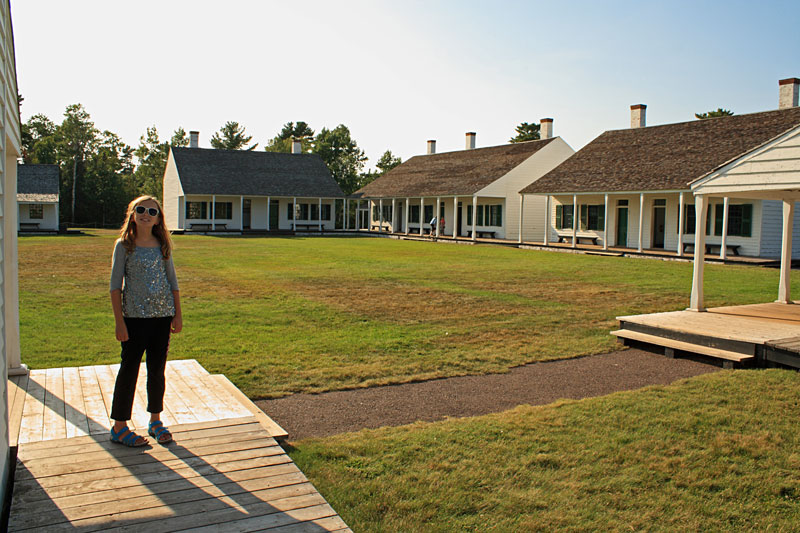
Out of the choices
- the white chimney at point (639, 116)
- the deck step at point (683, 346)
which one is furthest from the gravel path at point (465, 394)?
the white chimney at point (639, 116)

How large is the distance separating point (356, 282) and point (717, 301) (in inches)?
323

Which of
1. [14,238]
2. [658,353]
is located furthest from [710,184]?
[14,238]

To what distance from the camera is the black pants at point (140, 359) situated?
4566 mm

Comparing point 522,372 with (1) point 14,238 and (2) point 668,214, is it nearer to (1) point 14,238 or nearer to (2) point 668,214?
(1) point 14,238

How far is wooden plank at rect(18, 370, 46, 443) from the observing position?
4.65 metres

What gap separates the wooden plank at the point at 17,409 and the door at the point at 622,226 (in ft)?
101

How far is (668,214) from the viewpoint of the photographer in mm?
30641

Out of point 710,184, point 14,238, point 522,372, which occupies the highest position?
point 710,184

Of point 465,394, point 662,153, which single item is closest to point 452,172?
point 662,153

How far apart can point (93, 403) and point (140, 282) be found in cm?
156

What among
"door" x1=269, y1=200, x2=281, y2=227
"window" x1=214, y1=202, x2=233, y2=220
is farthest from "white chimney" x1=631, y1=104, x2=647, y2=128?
"window" x1=214, y1=202, x2=233, y2=220

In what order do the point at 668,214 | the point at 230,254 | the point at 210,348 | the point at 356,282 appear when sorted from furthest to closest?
the point at 668,214, the point at 230,254, the point at 356,282, the point at 210,348

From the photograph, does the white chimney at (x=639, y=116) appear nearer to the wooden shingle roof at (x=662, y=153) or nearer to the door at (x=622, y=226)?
the wooden shingle roof at (x=662, y=153)

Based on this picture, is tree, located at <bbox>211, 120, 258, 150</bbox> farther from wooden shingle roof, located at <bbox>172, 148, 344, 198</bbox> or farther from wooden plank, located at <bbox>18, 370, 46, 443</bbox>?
wooden plank, located at <bbox>18, 370, 46, 443</bbox>
